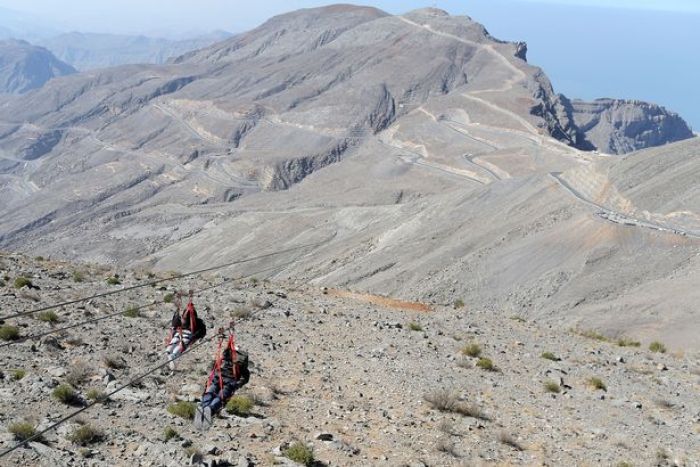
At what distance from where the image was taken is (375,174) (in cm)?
8694

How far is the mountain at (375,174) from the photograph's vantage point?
3866 centimetres

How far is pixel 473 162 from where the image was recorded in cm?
8138

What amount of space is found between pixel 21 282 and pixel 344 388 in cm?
933

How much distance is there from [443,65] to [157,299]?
389 feet

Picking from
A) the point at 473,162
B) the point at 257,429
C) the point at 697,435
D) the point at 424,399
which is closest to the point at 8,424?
the point at 257,429

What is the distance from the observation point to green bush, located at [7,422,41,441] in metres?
9.57

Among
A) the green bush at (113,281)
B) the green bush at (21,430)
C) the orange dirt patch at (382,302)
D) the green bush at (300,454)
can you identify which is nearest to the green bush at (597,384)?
the orange dirt patch at (382,302)

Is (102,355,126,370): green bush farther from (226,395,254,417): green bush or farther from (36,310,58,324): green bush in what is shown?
(226,395,254,417): green bush

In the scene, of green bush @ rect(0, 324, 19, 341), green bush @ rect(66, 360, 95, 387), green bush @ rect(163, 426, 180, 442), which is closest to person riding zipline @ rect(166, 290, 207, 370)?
green bush @ rect(163, 426, 180, 442)

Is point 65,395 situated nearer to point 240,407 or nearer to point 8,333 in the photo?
point 240,407

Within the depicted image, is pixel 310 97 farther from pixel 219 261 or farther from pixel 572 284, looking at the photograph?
pixel 572 284

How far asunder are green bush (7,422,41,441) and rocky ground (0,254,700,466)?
9cm

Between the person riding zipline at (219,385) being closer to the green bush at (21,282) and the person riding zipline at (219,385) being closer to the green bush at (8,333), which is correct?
the green bush at (8,333)

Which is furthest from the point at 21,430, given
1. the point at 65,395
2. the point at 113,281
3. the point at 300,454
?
the point at 113,281
